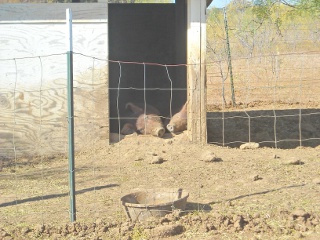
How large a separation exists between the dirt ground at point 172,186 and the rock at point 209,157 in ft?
0.06

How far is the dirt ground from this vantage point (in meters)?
5.31

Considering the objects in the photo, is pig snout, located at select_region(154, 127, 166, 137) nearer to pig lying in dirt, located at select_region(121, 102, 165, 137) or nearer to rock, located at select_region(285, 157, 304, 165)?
pig lying in dirt, located at select_region(121, 102, 165, 137)

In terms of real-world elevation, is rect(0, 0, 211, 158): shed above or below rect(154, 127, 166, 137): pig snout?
above

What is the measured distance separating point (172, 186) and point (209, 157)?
4.17 ft

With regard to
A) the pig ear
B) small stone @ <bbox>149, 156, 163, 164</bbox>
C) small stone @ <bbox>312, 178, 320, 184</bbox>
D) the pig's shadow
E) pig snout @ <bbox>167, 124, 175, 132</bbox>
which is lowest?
the pig's shadow

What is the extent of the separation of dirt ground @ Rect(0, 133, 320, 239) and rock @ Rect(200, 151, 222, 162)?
0.06ft

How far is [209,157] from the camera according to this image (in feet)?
26.1

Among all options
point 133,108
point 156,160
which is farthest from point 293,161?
point 133,108

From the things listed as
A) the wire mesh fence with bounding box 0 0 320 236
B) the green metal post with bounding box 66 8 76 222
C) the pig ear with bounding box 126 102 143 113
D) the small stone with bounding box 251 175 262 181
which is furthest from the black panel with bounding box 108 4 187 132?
the green metal post with bounding box 66 8 76 222

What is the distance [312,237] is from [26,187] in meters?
3.57

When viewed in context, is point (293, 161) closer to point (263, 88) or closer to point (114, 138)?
point (114, 138)

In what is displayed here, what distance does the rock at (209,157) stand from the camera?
26.1ft

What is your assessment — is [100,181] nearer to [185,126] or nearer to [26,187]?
[26,187]

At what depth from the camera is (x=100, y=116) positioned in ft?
29.5
